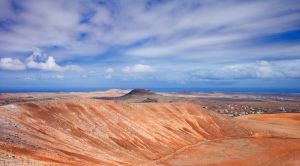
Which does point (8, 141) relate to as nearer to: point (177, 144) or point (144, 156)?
point (144, 156)

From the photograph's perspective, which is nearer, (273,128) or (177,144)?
(177,144)

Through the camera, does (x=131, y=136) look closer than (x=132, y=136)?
Yes

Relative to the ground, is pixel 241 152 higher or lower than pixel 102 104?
lower

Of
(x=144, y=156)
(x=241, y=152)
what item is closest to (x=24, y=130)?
(x=144, y=156)

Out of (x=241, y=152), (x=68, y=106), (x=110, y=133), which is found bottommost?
(x=241, y=152)
